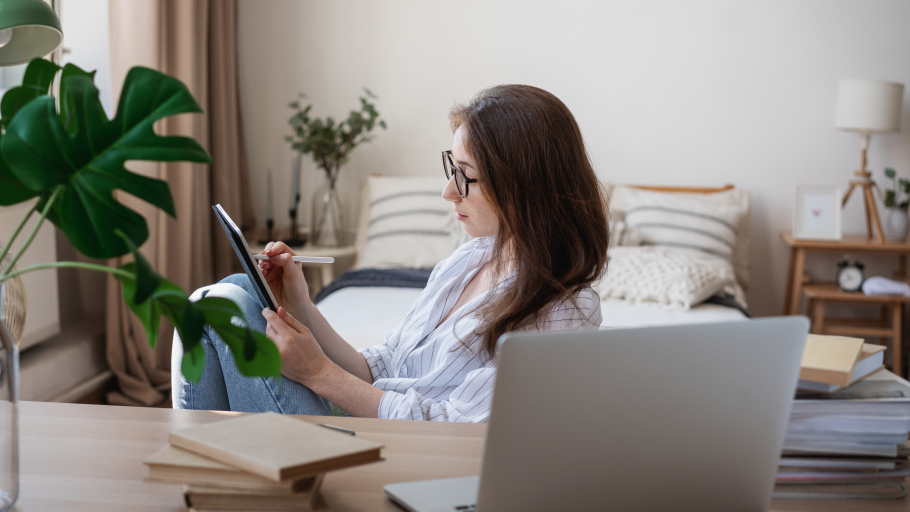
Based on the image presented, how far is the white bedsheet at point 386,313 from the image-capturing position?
2281 millimetres

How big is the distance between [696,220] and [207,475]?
284 cm

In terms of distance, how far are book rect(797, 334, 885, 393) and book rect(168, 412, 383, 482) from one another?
407 mm

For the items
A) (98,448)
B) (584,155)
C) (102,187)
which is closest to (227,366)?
(98,448)

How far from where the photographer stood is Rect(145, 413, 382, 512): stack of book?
612 millimetres

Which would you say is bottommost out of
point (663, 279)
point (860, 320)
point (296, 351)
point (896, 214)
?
point (860, 320)

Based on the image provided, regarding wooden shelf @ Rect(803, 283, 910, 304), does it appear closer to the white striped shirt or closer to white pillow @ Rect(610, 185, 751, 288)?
white pillow @ Rect(610, 185, 751, 288)

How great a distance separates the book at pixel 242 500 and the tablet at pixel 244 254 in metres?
0.48

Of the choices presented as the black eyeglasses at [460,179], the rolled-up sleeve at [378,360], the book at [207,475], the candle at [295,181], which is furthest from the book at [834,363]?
the candle at [295,181]

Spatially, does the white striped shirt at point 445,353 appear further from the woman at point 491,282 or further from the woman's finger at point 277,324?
the woman's finger at point 277,324

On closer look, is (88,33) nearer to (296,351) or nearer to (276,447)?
(296,351)

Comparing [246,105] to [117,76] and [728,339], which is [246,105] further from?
[728,339]

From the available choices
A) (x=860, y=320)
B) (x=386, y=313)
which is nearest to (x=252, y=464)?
(x=386, y=313)

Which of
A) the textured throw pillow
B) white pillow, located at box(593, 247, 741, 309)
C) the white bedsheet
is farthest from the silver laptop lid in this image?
the textured throw pillow

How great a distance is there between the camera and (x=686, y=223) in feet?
10.5
